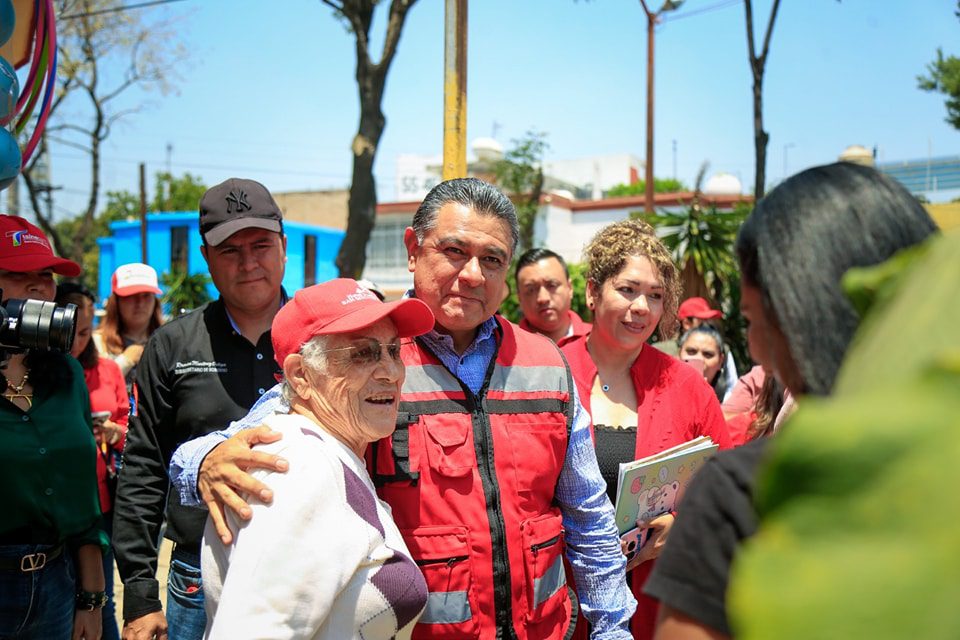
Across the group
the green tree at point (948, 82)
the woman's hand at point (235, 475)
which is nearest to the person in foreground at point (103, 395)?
the woman's hand at point (235, 475)

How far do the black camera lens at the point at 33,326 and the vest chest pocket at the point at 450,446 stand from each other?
1212mm

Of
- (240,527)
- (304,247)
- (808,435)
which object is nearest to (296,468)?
(240,527)

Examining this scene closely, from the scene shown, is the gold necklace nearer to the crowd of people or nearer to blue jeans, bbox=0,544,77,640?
the crowd of people

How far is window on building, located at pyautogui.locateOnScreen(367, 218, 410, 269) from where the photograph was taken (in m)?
33.4

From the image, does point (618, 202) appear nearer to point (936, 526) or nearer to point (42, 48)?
point (42, 48)

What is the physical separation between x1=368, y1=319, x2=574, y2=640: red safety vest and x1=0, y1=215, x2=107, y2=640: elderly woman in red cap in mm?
1380

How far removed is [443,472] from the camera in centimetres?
208

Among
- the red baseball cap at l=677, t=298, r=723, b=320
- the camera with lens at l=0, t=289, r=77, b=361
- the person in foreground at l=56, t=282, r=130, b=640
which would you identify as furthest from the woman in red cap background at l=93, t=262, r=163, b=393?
the red baseball cap at l=677, t=298, r=723, b=320

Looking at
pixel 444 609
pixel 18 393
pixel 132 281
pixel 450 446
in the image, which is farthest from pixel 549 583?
pixel 132 281

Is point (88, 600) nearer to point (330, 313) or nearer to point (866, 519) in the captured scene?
point (330, 313)

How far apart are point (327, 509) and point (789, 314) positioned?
111cm

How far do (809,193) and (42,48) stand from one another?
3.28 metres

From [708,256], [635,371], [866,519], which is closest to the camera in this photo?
[866,519]

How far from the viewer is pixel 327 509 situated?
64.1 inches
